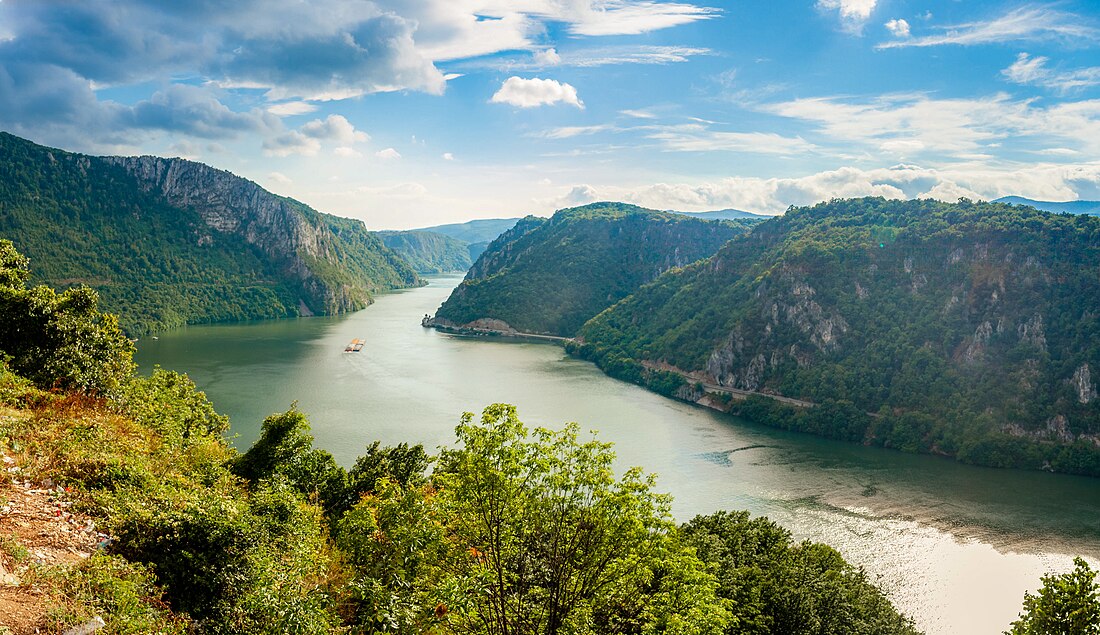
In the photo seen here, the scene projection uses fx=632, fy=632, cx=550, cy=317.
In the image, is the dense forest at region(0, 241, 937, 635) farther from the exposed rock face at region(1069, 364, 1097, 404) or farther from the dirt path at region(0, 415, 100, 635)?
the exposed rock face at region(1069, 364, 1097, 404)

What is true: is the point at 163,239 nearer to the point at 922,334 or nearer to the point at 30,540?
the point at 922,334

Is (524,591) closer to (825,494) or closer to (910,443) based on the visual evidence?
(825,494)

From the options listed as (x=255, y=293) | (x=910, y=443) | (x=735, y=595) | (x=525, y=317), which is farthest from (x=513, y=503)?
(x=255, y=293)

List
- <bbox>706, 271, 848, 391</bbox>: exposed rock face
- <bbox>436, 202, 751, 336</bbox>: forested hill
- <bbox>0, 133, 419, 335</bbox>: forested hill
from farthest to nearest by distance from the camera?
<bbox>436, 202, 751, 336</bbox>: forested hill < <bbox>0, 133, 419, 335</bbox>: forested hill < <bbox>706, 271, 848, 391</bbox>: exposed rock face

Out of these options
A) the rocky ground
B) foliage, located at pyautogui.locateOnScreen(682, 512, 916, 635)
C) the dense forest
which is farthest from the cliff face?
the rocky ground

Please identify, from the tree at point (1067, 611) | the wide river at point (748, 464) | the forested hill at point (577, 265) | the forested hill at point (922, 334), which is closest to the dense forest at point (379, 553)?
the tree at point (1067, 611)

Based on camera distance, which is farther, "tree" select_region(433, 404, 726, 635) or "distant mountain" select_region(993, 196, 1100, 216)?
"distant mountain" select_region(993, 196, 1100, 216)

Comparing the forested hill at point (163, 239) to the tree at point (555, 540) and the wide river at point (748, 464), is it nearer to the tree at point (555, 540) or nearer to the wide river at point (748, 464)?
the wide river at point (748, 464)
